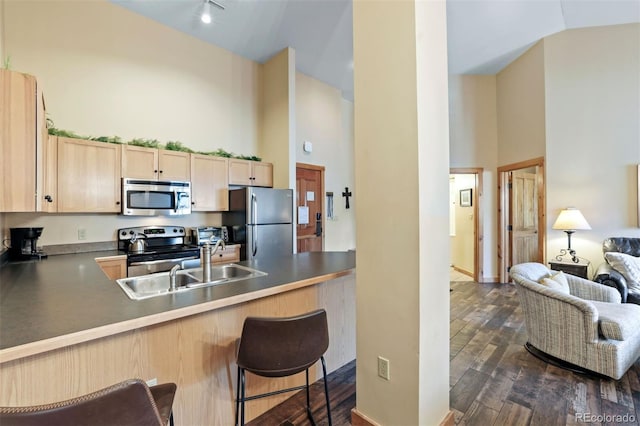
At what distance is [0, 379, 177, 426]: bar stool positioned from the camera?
0.72m

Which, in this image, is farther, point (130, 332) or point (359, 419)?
point (359, 419)

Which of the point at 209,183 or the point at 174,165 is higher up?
the point at 174,165

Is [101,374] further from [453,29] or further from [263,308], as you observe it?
[453,29]

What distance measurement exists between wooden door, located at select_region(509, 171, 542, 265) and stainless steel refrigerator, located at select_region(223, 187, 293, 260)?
3926 millimetres

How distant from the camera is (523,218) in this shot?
5.24m

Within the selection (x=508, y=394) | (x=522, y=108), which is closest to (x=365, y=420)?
(x=508, y=394)

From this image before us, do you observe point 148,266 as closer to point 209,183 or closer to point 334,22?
point 209,183

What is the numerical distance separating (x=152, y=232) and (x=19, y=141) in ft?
6.10

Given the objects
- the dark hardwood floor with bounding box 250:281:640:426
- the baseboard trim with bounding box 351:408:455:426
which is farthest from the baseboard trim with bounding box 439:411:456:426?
the dark hardwood floor with bounding box 250:281:640:426

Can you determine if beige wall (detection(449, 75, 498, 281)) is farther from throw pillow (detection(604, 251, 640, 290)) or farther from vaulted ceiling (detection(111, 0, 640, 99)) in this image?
throw pillow (detection(604, 251, 640, 290))

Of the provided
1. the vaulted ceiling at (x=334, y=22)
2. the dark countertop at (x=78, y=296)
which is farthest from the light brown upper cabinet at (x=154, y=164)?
the vaulted ceiling at (x=334, y=22)

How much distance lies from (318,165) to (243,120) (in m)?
1.55

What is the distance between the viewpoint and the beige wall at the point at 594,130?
152 inches

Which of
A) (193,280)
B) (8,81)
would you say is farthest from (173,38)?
(193,280)
